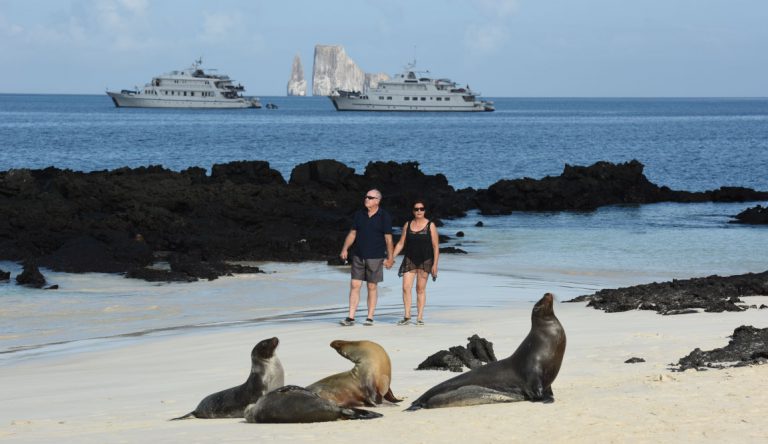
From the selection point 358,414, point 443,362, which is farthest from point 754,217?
point 358,414

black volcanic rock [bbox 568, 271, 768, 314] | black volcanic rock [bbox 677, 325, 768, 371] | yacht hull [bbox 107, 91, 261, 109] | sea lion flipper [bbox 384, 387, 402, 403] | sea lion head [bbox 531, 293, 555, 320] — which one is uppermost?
sea lion head [bbox 531, 293, 555, 320]

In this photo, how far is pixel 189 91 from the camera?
16012 cm

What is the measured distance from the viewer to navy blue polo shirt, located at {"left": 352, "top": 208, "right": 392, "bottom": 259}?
13109 mm

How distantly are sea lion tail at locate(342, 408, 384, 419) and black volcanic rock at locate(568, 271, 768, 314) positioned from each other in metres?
6.48

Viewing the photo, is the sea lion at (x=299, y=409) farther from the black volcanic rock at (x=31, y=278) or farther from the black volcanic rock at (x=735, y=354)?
the black volcanic rock at (x=31, y=278)

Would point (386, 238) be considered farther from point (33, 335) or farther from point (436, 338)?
point (33, 335)

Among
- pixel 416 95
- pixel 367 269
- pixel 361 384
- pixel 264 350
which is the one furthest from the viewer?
pixel 416 95

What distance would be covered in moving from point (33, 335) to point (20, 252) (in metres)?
8.39

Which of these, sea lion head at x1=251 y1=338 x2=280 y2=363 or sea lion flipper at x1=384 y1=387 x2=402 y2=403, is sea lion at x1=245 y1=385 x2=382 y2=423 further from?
sea lion flipper at x1=384 y1=387 x2=402 y2=403

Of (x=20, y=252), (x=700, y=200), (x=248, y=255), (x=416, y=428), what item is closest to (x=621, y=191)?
(x=700, y=200)

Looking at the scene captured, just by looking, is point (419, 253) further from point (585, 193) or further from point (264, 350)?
point (585, 193)

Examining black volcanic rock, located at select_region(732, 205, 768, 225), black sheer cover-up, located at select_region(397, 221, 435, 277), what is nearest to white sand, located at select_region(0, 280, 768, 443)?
black sheer cover-up, located at select_region(397, 221, 435, 277)

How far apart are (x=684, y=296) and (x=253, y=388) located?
7872mm

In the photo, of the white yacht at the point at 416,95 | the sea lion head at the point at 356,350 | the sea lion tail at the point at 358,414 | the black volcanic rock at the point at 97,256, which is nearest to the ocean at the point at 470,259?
the black volcanic rock at the point at 97,256
